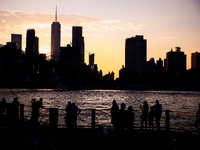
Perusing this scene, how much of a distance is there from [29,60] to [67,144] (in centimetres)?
10073

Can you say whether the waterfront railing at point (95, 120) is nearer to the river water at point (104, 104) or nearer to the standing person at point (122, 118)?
the river water at point (104, 104)

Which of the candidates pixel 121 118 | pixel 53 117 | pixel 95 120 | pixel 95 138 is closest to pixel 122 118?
pixel 121 118

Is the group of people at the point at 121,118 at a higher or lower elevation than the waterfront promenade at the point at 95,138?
higher

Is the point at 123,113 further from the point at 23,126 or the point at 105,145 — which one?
the point at 23,126

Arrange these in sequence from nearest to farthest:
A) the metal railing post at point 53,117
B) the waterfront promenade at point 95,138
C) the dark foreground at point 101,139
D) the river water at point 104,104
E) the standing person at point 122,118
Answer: the waterfront promenade at point 95,138, the dark foreground at point 101,139, the standing person at point 122,118, the metal railing post at point 53,117, the river water at point 104,104

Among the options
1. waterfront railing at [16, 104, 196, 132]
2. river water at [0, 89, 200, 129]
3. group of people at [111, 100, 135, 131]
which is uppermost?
group of people at [111, 100, 135, 131]

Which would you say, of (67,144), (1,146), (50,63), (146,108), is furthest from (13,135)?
(50,63)

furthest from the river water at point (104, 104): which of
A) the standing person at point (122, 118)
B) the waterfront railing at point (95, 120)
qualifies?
the standing person at point (122, 118)

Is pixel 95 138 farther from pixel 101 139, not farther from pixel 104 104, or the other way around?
pixel 104 104

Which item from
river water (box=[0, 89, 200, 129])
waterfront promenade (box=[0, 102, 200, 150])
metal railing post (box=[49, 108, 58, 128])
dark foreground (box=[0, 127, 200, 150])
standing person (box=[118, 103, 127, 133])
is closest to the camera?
waterfront promenade (box=[0, 102, 200, 150])

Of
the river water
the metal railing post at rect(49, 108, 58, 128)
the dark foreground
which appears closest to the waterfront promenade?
the dark foreground

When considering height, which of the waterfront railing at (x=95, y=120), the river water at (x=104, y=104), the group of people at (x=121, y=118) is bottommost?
the river water at (x=104, y=104)

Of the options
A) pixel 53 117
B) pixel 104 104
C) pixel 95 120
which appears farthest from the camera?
pixel 104 104

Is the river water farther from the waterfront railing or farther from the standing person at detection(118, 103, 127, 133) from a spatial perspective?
the standing person at detection(118, 103, 127, 133)
